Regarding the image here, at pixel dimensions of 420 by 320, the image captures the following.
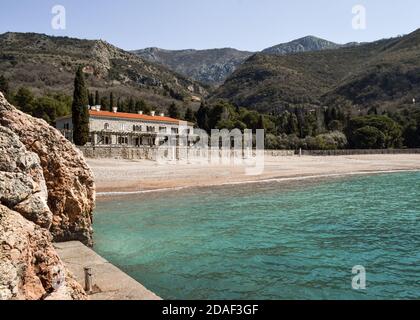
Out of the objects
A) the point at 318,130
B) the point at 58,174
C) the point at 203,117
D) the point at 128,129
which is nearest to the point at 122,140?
the point at 128,129

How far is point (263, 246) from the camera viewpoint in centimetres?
1356

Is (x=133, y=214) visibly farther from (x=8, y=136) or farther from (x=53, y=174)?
(x=8, y=136)

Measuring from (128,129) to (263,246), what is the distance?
5387 cm

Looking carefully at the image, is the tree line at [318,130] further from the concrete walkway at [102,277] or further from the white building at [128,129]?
the concrete walkway at [102,277]

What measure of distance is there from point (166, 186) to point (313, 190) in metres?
11.8

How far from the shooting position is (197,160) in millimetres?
56469

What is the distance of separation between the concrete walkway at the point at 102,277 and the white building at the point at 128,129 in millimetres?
47177

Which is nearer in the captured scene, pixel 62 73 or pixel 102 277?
pixel 102 277

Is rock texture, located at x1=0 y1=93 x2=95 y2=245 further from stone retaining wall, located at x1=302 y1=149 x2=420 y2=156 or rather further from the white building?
stone retaining wall, located at x1=302 y1=149 x2=420 y2=156

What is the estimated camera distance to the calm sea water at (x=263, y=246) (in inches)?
Answer: 377

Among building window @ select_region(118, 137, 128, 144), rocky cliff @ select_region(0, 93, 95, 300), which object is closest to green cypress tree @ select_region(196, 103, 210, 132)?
building window @ select_region(118, 137, 128, 144)

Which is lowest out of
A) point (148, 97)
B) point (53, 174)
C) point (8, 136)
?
point (53, 174)

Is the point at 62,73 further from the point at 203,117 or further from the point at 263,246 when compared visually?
the point at 263,246

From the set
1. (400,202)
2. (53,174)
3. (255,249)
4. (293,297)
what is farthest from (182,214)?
(400,202)
